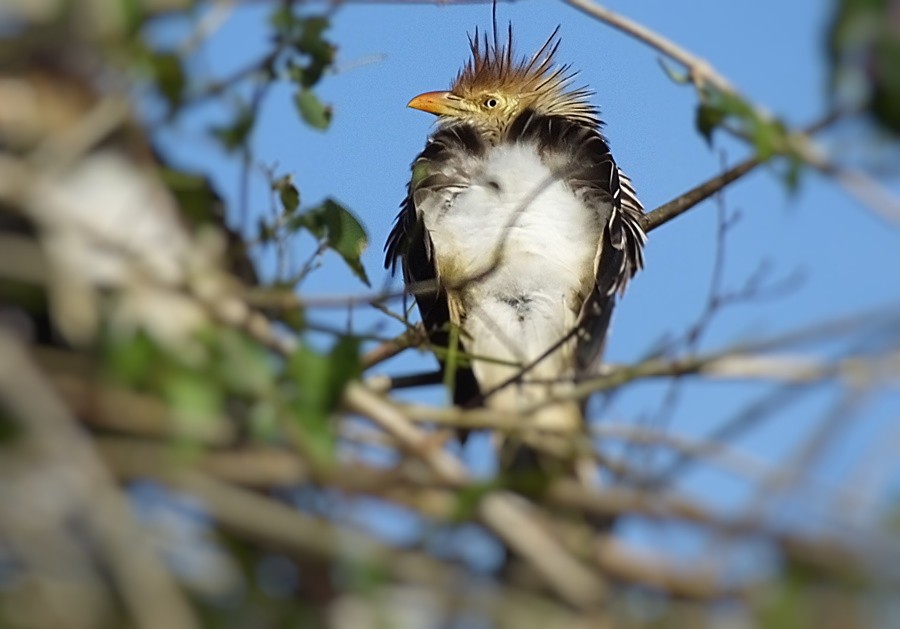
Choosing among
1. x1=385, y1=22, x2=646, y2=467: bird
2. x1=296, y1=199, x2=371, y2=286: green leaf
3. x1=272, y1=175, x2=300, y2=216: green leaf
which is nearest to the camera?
x1=296, y1=199, x2=371, y2=286: green leaf

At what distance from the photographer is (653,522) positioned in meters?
1.63

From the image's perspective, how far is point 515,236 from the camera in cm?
360

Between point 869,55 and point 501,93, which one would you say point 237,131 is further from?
point 501,93

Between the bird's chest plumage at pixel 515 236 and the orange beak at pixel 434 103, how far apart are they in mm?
829

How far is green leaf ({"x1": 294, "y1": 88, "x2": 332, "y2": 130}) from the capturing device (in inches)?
85.7

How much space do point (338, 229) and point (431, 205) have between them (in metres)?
1.39

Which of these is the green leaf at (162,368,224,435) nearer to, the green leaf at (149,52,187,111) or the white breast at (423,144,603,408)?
the green leaf at (149,52,187,111)

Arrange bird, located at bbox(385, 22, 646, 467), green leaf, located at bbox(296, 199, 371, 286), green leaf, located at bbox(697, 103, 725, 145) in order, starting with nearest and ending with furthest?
green leaf, located at bbox(697, 103, 725, 145) < green leaf, located at bbox(296, 199, 371, 286) < bird, located at bbox(385, 22, 646, 467)

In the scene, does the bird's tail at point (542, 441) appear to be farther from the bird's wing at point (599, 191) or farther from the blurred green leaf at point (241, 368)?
the bird's wing at point (599, 191)

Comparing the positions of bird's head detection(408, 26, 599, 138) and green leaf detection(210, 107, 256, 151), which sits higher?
bird's head detection(408, 26, 599, 138)

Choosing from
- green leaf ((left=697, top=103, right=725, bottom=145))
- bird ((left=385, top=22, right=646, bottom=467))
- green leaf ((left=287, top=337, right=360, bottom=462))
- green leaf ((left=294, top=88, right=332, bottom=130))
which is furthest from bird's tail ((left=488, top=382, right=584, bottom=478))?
bird ((left=385, top=22, right=646, bottom=467))

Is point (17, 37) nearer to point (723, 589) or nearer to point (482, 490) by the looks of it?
point (482, 490)

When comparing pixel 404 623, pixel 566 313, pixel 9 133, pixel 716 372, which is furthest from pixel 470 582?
pixel 566 313

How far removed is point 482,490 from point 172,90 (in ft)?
2.41
